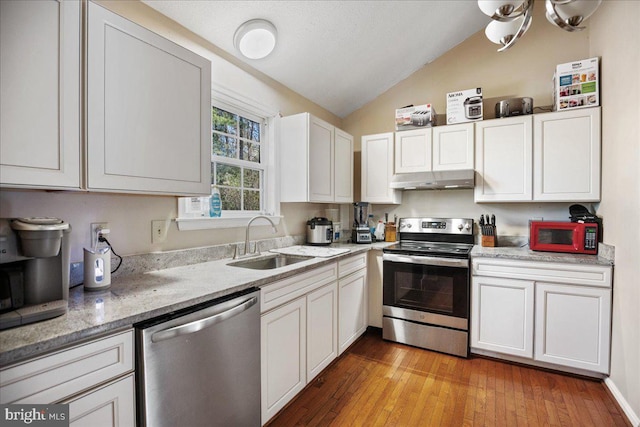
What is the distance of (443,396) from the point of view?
207 cm

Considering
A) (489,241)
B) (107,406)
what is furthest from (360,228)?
(107,406)

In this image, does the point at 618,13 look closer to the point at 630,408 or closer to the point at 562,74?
the point at 562,74

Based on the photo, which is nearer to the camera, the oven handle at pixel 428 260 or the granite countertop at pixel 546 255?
the granite countertop at pixel 546 255

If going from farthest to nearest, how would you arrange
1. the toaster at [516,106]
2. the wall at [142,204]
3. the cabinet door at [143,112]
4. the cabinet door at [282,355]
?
the toaster at [516,106]
the cabinet door at [282,355]
the wall at [142,204]
the cabinet door at [143,112]

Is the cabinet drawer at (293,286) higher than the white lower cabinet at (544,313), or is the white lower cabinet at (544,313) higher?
the cabinet drawer at (293,286)

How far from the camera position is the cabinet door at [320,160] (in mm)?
2758

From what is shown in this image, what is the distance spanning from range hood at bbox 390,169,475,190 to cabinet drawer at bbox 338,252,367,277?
79cm

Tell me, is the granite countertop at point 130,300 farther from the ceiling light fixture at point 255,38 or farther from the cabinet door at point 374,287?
the ceiling light fixture at point 255,38

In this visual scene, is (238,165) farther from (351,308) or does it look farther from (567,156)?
(567,156)

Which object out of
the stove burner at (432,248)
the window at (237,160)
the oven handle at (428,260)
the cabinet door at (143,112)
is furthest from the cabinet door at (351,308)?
the cabinet door at (143,112)

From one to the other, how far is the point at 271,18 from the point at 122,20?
1.10 m

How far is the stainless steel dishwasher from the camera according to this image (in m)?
1.12

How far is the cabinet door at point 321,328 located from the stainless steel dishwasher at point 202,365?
Result: 538 millimetres

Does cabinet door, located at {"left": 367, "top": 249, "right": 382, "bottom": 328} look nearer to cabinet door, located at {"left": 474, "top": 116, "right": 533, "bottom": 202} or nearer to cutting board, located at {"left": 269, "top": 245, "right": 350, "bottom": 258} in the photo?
cutting board, located at {"left": 269, "top": 245, "right": 350, "bottom": 258}
